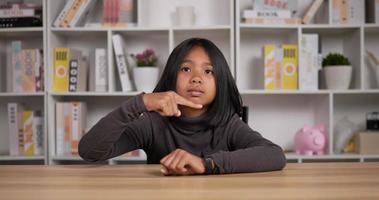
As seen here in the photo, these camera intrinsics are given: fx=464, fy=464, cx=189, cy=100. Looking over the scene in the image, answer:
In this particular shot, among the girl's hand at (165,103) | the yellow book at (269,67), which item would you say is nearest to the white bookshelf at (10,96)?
A: the yellow book at (269,67)

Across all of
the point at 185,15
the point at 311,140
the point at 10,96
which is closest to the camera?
the point at 311,140

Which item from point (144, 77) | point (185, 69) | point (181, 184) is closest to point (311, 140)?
point (144, 77)

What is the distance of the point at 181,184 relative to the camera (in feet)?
2.85

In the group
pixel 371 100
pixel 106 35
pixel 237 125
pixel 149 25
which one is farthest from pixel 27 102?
pixel 371 100

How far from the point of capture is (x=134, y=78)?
9.46ft

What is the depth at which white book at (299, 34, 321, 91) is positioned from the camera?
2.80m

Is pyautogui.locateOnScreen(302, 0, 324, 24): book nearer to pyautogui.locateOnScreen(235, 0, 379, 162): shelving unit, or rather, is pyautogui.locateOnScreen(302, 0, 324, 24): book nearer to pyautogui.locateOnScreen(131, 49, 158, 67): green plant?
pyautogui.locateOnScreen(235, 0, 379, 162): shelving unit

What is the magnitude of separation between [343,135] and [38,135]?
1.89m

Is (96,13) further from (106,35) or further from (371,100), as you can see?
(371,100)

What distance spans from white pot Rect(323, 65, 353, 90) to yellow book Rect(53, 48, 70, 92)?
1591 millimetres

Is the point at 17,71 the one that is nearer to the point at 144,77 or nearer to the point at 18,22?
the point at 18,22

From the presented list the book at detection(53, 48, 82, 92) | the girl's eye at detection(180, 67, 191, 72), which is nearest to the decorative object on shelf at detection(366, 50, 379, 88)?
the girl's eye at detection(180, 67, 191, 72)

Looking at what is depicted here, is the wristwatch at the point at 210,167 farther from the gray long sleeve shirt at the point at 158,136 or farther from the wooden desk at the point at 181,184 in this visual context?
the gray long sleeve shirt at the point at 158,136

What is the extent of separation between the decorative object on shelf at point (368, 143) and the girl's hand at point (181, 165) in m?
1.99
